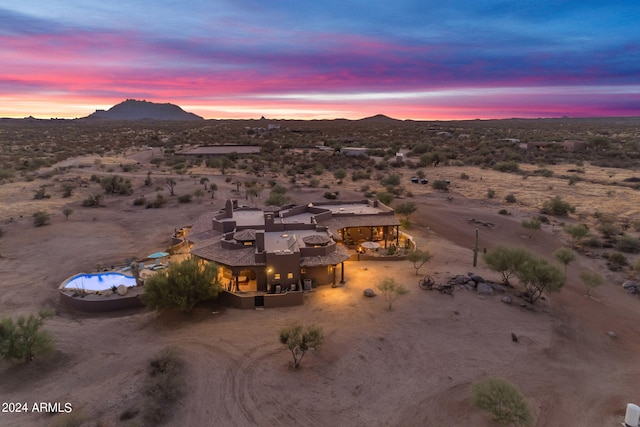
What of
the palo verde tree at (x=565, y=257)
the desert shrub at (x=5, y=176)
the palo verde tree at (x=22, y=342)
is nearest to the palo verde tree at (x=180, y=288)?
the palo verde tree at (x=22, y=342)

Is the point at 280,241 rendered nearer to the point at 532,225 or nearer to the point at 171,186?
the point at 532,225

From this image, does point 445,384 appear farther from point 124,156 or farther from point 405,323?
point 124,156

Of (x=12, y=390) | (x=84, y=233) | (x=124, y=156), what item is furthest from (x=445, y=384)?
(x=124, y=156)

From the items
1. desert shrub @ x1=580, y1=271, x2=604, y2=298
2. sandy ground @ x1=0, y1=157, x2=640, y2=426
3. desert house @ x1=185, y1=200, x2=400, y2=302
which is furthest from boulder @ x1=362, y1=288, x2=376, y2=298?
desert shrub @ x1=580, y1=271, x2=604, y2=298

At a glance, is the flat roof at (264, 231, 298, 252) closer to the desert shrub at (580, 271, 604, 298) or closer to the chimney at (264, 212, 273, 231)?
the chimney at (264, 212, 273, 231)

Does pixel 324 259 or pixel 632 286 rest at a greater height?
pixel 324 259

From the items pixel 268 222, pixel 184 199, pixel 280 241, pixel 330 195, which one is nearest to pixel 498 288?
pixel 280 241
